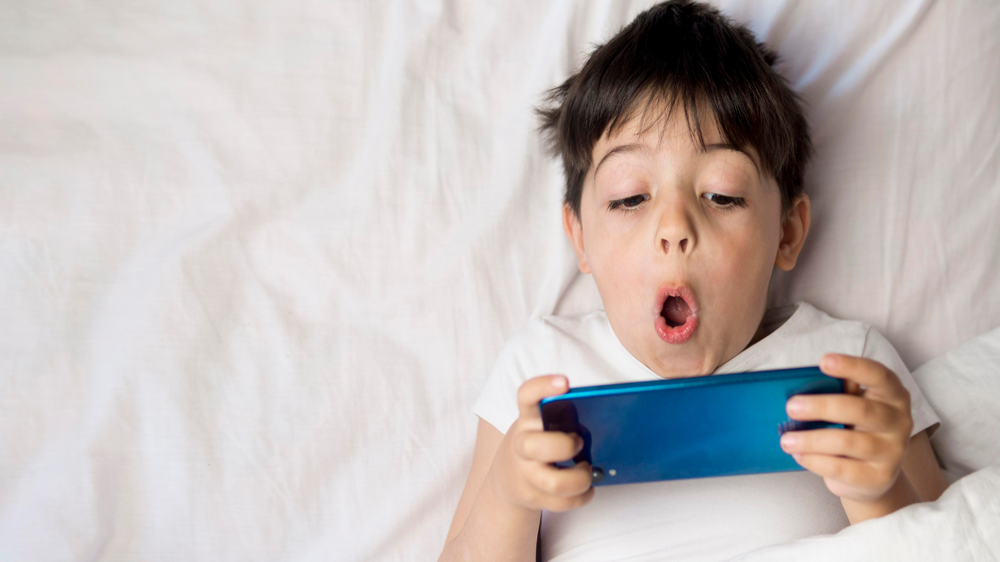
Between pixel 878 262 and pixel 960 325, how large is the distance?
0.17 meters

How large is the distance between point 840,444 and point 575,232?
1.82 feet

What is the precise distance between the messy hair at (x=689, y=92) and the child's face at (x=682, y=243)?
31 mm

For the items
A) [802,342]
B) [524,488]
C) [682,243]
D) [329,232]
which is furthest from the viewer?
[329,232]

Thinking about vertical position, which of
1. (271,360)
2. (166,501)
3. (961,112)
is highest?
(961,112)

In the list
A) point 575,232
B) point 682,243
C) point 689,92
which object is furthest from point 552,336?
point 689,92

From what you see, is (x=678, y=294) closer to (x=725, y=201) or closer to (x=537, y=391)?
(x=725, y=201)

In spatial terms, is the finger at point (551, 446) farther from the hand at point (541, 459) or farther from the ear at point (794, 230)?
the ear at point (794, 230)

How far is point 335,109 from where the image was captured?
120 cm

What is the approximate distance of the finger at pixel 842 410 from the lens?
0.68 meters

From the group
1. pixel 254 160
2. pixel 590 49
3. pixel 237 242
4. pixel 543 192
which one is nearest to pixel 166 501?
pixel 237 242

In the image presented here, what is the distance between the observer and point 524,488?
0.77 meters

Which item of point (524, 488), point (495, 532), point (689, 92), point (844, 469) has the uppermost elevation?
point (689, 92)

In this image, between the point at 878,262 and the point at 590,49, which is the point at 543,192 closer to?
the point at 590,49

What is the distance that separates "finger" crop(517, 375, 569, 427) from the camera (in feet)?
2.32
